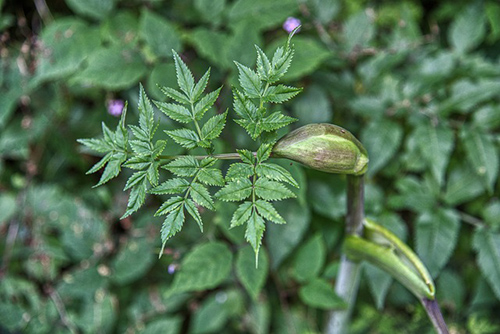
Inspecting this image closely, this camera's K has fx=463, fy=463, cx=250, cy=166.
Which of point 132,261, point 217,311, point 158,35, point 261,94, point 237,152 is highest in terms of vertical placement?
point 261,94

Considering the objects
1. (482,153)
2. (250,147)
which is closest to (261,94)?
(250,147)

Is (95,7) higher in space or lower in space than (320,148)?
lower

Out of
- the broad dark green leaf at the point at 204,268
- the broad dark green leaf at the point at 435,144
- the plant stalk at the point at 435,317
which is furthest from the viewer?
the broad dark green leaf at the point at 435,144

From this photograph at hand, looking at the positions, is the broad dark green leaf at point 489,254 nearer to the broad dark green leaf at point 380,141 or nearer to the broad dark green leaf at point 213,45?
the broad dark green leaf at point 380,141

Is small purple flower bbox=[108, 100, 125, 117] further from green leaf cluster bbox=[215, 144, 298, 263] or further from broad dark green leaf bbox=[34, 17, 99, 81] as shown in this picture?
green leaf cluster bbox=[215, 144, 298, 263]

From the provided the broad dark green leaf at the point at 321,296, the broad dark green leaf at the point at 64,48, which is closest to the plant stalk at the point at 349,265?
the broad dark green leaf at the point at 321,296

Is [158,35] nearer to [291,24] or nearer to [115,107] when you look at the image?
[115,107]

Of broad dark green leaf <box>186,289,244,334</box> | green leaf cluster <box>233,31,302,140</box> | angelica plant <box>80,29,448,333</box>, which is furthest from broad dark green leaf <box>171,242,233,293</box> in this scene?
green leaf cluster <box>233,31,302,140</box>
